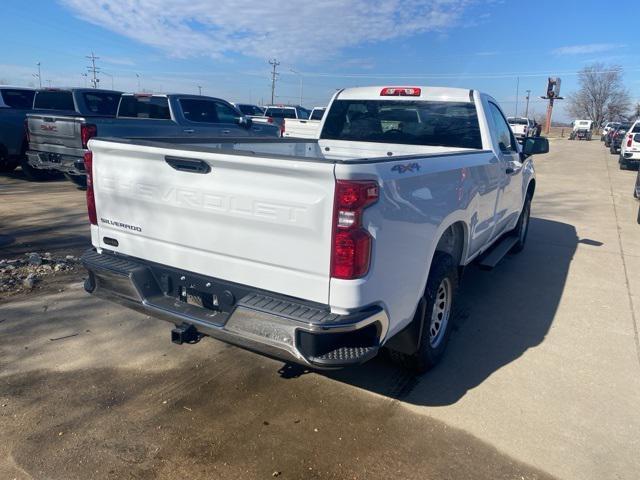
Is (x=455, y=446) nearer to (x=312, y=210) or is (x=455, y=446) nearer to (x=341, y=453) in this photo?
(x=341, y=453)

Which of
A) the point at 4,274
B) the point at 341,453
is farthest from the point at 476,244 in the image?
the point at 4,274

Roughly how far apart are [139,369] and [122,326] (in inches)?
30.8

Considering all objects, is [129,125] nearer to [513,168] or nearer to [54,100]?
[54,100]

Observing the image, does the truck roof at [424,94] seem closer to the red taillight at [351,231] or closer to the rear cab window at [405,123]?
the rear cab window at [405,123]

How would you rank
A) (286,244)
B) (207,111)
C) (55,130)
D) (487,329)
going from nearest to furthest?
(286,244), (487,329), (55,130), (207,111)

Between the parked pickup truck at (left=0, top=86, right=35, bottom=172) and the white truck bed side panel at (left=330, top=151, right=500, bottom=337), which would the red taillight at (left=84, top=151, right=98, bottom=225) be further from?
the parked pickup truck at (left=0, top=86, right=35, bottom=172)

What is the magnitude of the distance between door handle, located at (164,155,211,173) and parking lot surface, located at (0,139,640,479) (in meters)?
1.52

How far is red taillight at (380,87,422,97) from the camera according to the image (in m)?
5.05

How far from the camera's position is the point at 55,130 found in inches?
373

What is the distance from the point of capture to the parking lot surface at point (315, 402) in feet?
9.22

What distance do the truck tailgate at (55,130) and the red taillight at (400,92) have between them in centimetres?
622

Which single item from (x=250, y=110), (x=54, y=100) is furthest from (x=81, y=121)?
(x=250, y=110)

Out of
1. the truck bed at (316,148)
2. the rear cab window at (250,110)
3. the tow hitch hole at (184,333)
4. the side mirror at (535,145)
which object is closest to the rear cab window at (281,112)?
the rear cab window at (250,110)

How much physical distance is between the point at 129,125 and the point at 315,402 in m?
7.45
